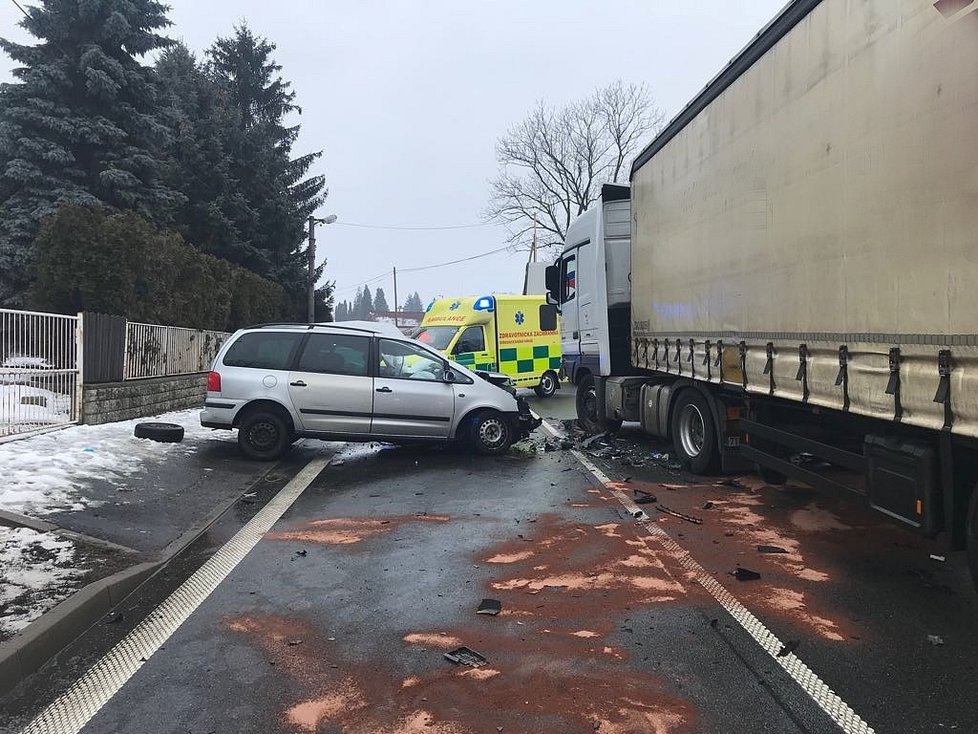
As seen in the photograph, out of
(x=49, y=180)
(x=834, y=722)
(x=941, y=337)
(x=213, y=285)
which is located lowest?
(x=834, y=722)

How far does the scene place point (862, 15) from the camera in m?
4.19

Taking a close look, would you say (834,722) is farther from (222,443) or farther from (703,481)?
(222,443)

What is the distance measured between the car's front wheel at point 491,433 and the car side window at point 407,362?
85 cm

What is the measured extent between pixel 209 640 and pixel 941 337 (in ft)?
13.5

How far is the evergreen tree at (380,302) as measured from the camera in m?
178

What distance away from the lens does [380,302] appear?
594ft

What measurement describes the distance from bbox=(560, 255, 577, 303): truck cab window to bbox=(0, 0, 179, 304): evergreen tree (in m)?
14.3

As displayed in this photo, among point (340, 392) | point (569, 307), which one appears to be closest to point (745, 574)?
point (340, 392)

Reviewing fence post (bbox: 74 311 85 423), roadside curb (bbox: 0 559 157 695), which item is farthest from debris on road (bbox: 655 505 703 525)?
fence post (bbox: 74 311 85 423)

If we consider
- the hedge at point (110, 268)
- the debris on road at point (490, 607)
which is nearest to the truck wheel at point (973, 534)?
the debris on road at point (490, 607)

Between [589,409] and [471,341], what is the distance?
758 cm

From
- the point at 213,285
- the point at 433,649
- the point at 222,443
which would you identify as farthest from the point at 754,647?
the point at 213,285

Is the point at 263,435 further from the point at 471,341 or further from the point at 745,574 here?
the point at 471,341

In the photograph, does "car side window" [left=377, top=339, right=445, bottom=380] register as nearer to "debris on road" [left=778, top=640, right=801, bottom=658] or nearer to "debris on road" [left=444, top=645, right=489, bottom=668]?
"debris on road" [left=444, top=645, right=489, bottom=668]
